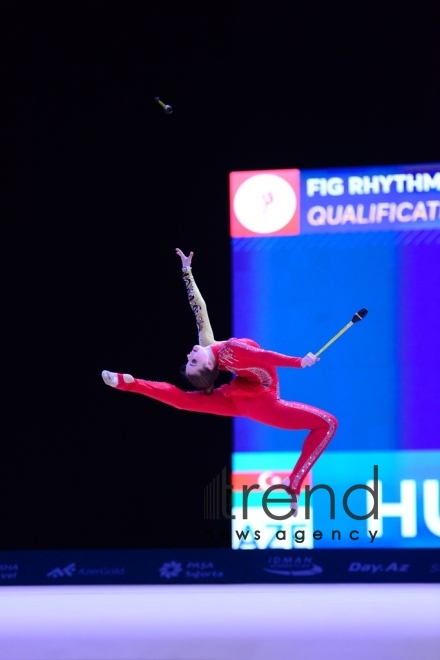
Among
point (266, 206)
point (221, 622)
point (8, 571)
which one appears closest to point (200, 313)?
point (266, 206)

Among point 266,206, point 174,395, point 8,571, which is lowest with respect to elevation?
point 8,571

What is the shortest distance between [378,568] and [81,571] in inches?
78.1

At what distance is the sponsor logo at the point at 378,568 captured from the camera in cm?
559

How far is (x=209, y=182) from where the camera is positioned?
596cm

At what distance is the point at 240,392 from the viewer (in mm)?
4910

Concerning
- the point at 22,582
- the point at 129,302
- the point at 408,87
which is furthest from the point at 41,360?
the point at 408,87

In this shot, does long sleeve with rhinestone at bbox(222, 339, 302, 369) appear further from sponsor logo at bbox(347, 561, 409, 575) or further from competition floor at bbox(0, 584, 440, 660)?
sponsor logo at bbox(347, 561, 409, 575)

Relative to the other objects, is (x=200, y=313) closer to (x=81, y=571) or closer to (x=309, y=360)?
(x=309, y=360)

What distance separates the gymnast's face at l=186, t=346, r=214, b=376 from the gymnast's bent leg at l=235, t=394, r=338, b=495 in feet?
0.97

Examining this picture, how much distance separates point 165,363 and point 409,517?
1.91 m

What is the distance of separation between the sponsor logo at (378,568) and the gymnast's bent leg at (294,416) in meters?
1.10

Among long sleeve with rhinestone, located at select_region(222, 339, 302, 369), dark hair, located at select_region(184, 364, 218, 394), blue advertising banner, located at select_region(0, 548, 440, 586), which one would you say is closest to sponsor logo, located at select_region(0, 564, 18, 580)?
blue advertising banner, located at select_region(0, 548, 440, 586)

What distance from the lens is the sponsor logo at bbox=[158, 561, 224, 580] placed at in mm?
5785

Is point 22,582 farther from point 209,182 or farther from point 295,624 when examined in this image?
point 209,182
